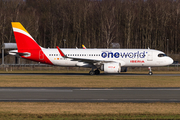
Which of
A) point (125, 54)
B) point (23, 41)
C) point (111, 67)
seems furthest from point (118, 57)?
point (23, 41)

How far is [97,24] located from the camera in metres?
93.6

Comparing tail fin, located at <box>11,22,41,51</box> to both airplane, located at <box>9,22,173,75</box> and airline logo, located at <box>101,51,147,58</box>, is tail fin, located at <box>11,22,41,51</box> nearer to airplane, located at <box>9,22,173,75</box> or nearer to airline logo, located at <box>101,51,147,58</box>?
airplane, located at <box>9,22,173,75</box>

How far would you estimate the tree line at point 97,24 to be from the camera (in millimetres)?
87875

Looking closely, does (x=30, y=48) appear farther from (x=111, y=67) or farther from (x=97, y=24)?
(x=97, y=24)

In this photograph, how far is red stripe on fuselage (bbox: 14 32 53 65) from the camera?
135ft

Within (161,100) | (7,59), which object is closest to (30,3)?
(7,59)

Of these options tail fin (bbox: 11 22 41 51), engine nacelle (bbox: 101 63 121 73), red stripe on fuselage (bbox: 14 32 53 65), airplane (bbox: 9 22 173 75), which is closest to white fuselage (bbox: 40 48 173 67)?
airplane (bbox: 9 22 173 75)

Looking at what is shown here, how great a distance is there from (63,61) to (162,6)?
65386mm

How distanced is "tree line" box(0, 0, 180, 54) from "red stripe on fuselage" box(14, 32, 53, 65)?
42881mm

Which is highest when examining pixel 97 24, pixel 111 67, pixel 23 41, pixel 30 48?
pixel 97 24

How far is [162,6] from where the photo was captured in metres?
96.9

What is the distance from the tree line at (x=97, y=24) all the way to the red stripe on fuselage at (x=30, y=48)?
42881 millimetres

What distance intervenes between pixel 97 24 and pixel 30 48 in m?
54.3

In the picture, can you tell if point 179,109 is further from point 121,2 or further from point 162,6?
point 121,2
